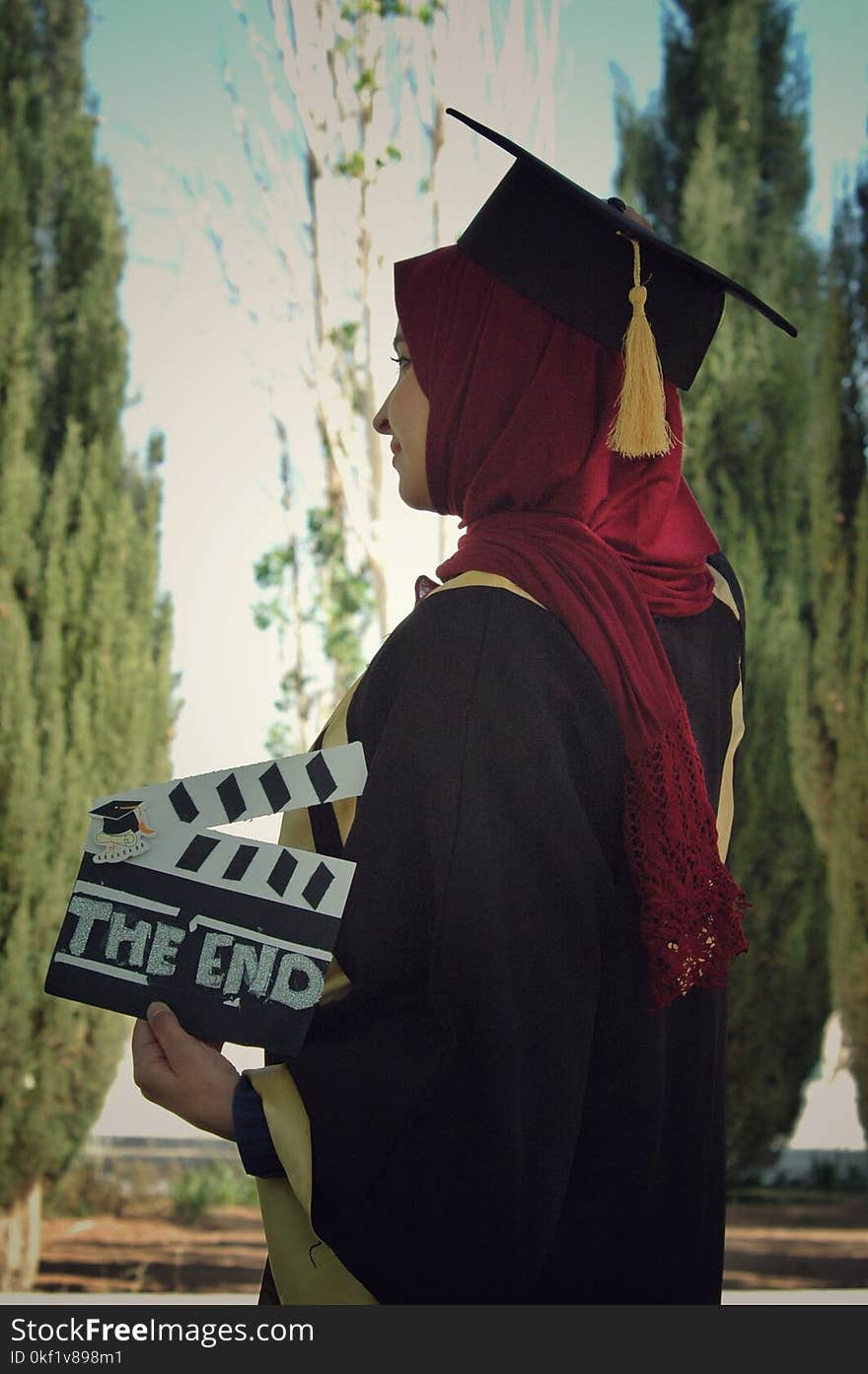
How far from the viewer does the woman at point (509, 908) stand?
3.81 feet

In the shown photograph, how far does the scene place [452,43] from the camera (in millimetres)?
4762

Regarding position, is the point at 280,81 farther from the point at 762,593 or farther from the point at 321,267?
the point at 762,593

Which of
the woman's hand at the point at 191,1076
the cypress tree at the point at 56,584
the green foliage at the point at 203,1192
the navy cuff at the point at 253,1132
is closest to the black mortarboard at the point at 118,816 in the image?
the woman's hand at the point at 191,1076

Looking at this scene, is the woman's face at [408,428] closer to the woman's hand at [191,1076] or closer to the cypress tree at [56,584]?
the woman's hand at [191,1076]

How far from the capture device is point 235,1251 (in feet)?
15.2

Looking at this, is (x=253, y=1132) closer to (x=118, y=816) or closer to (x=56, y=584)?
(x=118, y=816)

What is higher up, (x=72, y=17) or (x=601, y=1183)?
(x=72, y=17)

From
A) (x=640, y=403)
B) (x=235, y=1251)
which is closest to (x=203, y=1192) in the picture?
(x=235, y=1251)

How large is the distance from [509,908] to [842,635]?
3834 mm

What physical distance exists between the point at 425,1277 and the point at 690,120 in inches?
191

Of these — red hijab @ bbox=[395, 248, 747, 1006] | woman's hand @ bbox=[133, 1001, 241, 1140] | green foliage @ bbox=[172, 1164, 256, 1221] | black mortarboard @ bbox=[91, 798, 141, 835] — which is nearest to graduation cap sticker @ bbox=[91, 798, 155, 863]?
black mortarboard @ bbox=[91, 798, 141, 835]

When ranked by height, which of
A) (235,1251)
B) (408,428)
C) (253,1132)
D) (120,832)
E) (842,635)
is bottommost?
(235,1251)

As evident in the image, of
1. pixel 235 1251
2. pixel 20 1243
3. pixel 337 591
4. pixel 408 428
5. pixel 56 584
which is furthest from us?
pixel 337 591

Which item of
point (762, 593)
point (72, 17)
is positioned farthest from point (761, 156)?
Result: point (72, 17)
